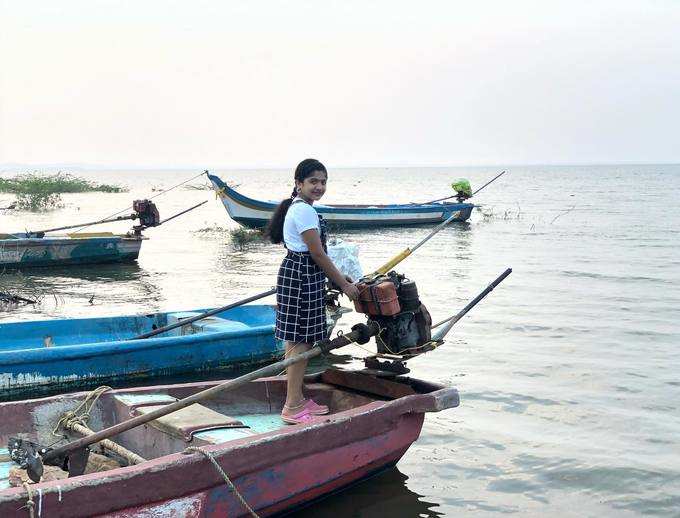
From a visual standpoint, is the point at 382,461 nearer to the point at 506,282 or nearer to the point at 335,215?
the point at 506,282

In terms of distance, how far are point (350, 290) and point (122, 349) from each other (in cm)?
339

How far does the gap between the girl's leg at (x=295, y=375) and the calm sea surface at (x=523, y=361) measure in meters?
0.73

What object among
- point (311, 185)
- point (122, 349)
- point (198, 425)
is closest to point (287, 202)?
point (311, 185)

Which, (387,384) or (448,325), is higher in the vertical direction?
(448,325)

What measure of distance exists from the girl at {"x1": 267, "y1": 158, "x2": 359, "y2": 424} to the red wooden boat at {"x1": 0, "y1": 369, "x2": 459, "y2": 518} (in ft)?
2.04

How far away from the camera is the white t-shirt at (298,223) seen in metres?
4.87

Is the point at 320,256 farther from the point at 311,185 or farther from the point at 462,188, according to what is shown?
A: the point at 462,188

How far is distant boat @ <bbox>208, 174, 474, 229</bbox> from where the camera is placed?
24.4 m

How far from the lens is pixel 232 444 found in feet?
13.8

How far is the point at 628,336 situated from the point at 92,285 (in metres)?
9.86

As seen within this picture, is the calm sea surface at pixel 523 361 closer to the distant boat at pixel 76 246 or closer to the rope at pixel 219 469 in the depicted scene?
the distant boat at pixel 76 246

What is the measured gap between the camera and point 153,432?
4.93m

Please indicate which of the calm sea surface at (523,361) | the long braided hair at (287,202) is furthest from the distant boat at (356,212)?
the long braided hair at (287,202)

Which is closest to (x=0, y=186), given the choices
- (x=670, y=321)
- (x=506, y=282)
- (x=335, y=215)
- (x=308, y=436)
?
(x=335, y=215)
